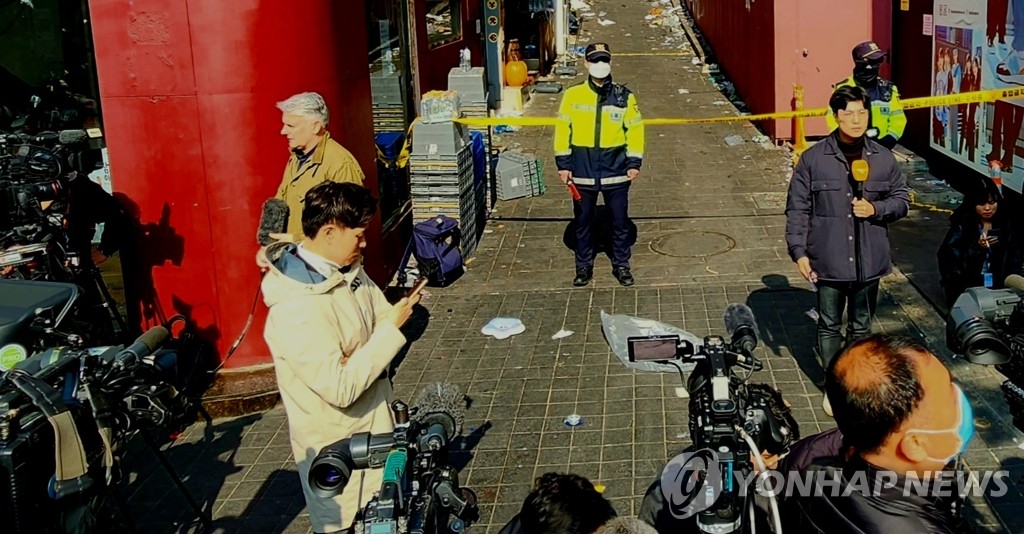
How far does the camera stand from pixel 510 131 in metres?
16.6

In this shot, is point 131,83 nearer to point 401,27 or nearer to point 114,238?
point 114,238

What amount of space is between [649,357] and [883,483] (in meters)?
0.96

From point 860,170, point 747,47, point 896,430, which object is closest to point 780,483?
point 896,430

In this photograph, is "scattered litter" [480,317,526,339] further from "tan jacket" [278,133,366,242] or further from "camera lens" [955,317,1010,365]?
"camera lens" [955,317,1010,365]

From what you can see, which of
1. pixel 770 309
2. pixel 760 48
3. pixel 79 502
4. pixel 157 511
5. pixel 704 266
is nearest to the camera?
pixel 79 502

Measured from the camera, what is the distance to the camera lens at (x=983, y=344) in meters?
3.34

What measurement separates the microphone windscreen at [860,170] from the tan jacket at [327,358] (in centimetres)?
318

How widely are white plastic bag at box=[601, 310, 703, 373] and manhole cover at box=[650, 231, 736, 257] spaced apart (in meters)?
5.32

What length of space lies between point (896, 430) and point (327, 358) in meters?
2.00

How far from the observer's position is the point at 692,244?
32.3 ft

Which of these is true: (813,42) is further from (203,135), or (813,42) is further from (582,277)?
(203,135)

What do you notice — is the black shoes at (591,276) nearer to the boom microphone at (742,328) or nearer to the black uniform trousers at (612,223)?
the black uniform trousers at (612,223)

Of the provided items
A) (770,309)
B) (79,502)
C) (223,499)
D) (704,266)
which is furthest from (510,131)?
(79,502)

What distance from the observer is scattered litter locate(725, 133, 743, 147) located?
14488mm
